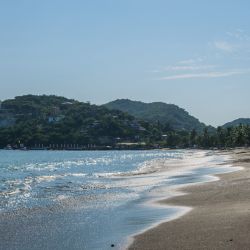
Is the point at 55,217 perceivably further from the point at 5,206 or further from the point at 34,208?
the point at 5,206

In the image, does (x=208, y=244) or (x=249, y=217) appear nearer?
(x=208, y=244)

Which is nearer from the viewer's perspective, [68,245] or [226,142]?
[68,245]

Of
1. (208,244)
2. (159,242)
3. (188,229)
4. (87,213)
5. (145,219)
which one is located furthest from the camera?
(87,213)

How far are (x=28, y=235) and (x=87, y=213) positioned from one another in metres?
5.45

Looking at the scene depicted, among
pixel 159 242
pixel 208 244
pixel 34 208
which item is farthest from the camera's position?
pixel 34 208

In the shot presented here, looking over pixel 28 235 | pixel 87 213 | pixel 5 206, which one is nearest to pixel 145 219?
pixel 87 213

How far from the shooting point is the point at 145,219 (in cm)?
1995

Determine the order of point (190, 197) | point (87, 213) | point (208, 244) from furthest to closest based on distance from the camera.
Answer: point (190, 197) → point (87, 213) → point (208, 244)

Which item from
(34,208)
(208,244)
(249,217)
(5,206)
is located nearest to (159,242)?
(208,244)

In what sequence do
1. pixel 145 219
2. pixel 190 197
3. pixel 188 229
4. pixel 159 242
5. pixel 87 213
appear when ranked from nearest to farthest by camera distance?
pixel 159 242 < pixel 188 229 < pixel 145 219 < pixel 87 213 < pixel 190 197

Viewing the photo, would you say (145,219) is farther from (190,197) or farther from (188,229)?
(190,197)

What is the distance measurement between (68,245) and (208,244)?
13.0ft

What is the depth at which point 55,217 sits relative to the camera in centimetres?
2114

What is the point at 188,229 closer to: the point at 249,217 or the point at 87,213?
the point at 249,217
